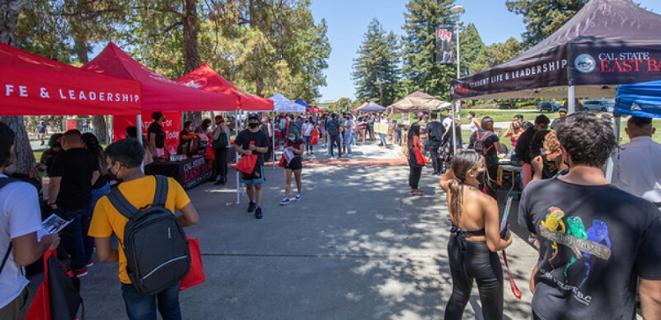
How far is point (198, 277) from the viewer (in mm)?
2623

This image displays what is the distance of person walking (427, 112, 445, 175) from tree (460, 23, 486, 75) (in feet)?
191

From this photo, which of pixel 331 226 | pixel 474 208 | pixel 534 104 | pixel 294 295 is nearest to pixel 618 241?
pixel 474 208

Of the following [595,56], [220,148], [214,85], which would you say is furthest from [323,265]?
[214,85]

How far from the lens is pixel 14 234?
1881 millimetres

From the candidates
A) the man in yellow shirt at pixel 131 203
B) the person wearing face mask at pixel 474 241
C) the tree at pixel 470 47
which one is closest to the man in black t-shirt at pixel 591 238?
the person wearing face mask at pixel 474 241

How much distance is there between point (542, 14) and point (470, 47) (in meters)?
38.7

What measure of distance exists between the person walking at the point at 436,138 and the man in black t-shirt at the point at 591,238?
888 centimetres

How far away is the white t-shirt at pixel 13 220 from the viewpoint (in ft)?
6.09

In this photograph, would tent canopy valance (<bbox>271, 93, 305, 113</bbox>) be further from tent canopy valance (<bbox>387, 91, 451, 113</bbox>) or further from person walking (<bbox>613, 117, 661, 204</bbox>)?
person walking (<bbox>613, 117, 661, 204</bbox>)

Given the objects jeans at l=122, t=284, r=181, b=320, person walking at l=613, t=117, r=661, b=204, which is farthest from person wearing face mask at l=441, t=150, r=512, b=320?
jeans at l=122, t=284, r=181, b=320

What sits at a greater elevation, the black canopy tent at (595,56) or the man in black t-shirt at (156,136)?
the black canopy tent at (595,56)

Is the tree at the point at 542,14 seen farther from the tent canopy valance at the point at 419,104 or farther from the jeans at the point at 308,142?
the jeans at the point at 308,142

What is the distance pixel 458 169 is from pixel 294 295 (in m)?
2.09

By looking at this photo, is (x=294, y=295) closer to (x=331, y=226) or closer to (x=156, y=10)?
(x=331, y=226)
